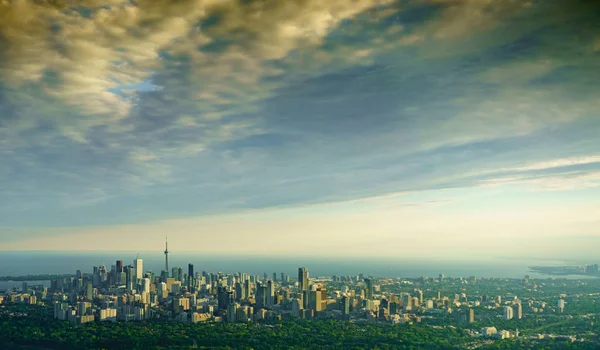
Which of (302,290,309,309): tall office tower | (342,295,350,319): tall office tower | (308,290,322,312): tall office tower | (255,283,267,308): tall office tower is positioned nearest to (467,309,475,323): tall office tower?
(342,295,350,319): tall office tower

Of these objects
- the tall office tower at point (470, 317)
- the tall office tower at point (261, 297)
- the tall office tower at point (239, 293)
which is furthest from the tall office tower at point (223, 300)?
the tall office tower at point (470, 317)

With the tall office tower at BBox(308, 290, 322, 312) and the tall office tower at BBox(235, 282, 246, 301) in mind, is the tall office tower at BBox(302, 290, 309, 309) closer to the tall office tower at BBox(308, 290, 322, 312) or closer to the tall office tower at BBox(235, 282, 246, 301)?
the tall office tower at BBox(308, 290, 322, 312)

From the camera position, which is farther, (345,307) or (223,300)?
(223,300)

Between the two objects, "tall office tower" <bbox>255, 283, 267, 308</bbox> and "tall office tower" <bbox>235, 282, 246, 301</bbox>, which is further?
"tall office tower" <bbox>235, 282, 246, 301</bbox>

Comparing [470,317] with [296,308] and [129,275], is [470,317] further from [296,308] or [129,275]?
[129,275]

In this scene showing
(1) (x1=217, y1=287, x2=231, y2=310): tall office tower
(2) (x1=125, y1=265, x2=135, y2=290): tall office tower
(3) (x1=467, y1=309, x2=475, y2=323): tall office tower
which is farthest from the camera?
(2) (x1=125, y1=265, x2=135, y2=290): tall office tower

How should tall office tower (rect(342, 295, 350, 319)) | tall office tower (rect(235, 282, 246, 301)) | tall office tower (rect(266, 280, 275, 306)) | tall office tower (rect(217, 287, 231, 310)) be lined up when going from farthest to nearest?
tall office tower (rect(235, 282, 246, 301)), tall office tower (rect(266, 280, 275, 306)), tall office tower (rect(217, 287, 231, 310)), tall office tower (rect(342, 295, 350, 319))

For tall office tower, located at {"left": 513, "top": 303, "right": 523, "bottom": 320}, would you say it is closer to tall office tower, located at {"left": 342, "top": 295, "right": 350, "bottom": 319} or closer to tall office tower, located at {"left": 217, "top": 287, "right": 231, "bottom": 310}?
tall office tower, located at {"left": 342, "top": 295, "right": 350, "bottom": 319}

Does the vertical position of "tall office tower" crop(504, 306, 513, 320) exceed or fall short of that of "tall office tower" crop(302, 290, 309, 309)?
it falls short

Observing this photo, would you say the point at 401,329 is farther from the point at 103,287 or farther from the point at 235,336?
the point at 103,287

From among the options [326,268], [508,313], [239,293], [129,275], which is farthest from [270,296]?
[326,268]

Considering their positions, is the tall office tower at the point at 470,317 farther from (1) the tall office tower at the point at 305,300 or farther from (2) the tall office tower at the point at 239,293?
(2) the tall office tower at the point at 239,293

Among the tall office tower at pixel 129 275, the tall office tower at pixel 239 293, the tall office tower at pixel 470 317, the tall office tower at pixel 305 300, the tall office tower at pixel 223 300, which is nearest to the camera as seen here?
the tall office tower at pixel 470 317
